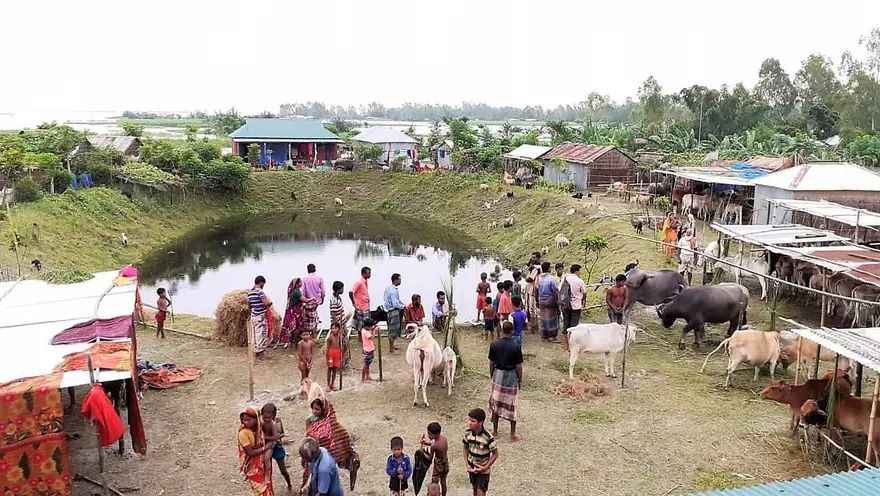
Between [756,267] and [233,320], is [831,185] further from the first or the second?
[233,320]

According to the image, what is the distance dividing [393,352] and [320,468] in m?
5.64

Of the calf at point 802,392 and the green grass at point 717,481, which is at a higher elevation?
the calf at point 802,392

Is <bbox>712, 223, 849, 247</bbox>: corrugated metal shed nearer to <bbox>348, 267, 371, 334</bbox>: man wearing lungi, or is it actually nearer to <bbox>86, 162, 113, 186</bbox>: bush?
<bbox>348, 267, 371, 334</bbox>: man wearing lungi

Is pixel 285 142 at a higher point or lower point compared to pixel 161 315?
higher

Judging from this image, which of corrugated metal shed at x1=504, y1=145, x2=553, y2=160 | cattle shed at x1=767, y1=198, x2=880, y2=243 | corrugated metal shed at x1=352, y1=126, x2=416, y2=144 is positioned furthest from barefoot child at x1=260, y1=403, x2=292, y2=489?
corrugated metal shed at x1=352, y1=126, x2=416, y2=144

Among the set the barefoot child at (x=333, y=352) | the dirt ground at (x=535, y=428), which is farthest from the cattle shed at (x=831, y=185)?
the barefoot child at (x=333, y=352)

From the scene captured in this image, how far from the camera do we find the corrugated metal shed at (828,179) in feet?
55.8

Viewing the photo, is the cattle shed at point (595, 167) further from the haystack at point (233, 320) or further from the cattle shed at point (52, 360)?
the cattle shed at point (52, 360)

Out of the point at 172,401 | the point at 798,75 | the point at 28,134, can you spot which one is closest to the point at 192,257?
the point at 28,134

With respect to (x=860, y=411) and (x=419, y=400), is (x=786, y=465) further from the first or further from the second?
(x=419, y=400)

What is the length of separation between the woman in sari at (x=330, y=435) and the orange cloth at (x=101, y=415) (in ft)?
6.56

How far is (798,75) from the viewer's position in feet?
192

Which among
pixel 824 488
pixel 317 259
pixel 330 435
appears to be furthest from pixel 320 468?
pixel 317 259

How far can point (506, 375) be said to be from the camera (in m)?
7.82
